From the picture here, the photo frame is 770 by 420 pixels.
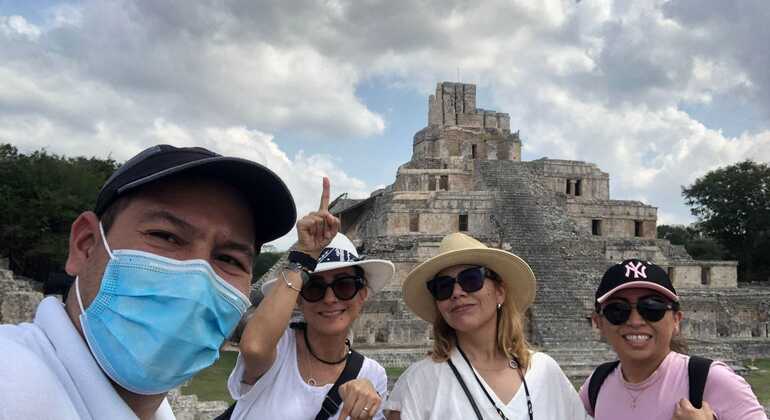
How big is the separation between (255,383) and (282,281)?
645 millimetres

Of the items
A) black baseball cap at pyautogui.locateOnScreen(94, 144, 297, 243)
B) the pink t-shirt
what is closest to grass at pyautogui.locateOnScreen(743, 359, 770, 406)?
the pink t-shirt

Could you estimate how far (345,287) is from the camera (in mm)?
4020

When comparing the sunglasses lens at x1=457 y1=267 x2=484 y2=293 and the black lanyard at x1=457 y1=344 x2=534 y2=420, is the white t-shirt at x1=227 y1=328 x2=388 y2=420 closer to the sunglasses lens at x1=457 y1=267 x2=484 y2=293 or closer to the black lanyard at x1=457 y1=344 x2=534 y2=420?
the black lanyard at x1=457 y1=344 x2=534 y2=420

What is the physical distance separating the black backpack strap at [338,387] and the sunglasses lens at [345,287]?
385 millimetres

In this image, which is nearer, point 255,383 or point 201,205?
point 201,205

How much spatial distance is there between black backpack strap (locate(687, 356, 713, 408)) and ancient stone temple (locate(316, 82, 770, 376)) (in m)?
17.1

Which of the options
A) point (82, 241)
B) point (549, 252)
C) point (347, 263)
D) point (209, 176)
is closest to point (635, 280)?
point (347, 263)

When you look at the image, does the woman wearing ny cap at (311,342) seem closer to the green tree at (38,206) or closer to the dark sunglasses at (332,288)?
the dark sunglasses at (332,288)

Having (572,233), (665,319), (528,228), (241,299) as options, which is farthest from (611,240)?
(241,299)

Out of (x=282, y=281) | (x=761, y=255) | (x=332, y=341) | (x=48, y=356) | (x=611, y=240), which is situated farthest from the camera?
(x=761, y=255)

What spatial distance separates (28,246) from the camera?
34.9 m

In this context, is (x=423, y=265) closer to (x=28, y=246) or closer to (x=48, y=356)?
(x=48, y=356)

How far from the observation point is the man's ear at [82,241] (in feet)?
6.63

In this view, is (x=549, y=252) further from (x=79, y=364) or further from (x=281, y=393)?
(x=79, y=364)
